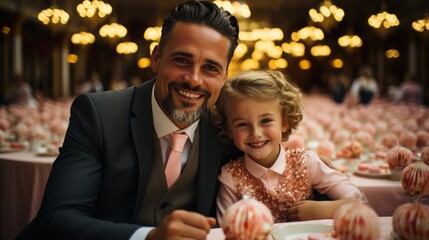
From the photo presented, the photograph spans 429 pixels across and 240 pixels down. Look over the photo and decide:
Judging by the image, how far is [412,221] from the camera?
132 cm

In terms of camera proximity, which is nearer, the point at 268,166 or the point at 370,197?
the point at 268,166

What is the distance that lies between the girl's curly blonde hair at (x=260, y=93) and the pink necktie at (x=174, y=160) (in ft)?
0.77

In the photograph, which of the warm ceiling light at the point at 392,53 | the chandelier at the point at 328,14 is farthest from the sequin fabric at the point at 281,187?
the warm ceiling light at the point at 392,53

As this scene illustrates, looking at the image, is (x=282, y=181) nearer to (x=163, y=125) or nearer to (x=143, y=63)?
(x=163, y=125)

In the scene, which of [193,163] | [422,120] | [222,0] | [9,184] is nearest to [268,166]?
[193,163]

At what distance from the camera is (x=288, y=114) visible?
234cm

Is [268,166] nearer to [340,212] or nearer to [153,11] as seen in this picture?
[340,212]

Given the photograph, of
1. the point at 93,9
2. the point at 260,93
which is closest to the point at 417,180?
the point at 260,93

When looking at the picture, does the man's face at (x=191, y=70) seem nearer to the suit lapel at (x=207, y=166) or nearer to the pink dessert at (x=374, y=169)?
the suit lapel at (x=207, y=166)

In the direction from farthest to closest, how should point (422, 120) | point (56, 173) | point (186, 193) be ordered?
point (422, 120) < point (186, 193) < point (56, 173)

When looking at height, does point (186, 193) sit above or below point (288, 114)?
below

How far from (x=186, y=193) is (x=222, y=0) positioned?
29.6 ft

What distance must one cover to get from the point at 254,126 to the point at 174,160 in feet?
1.39

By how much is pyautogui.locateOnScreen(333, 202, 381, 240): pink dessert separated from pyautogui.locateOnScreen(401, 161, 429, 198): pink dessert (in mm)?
564
